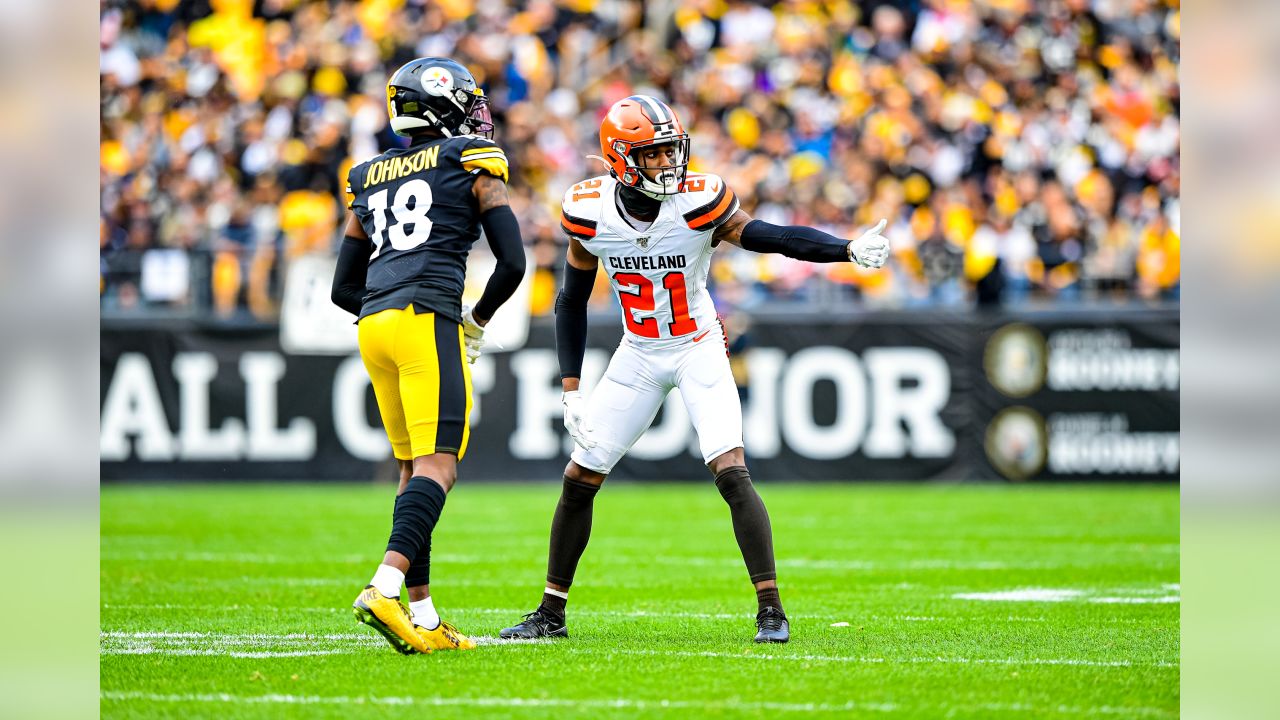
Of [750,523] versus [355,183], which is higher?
[355,183]

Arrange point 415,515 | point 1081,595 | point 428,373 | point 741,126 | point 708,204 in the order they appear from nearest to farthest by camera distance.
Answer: point 415,515 → point 428,373 → point 708,204 → point 1081,595 → point 741,126

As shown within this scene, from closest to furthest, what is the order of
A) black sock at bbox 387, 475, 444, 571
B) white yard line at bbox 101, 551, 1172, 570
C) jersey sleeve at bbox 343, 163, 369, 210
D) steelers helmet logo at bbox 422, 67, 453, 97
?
black sock at bbox 387, 475, 444, 571 → steelers helmet logo at bbox 422, 67, 453, 97 → jersey sleeve at bbox 343, 163, 369, 210 → white yard line at bbox 101, 551, 1172, 570

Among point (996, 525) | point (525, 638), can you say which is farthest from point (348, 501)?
point (525, 638)

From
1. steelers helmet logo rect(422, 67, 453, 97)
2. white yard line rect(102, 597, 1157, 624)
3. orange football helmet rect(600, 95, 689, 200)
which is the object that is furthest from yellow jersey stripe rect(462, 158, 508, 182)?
white yard line rect(102, 597, 1157, 624)

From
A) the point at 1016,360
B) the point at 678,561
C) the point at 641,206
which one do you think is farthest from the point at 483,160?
the point at 1016,360

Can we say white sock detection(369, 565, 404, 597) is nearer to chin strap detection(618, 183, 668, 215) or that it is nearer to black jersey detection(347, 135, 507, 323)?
black jersey detection(347, 135, 507, 323)

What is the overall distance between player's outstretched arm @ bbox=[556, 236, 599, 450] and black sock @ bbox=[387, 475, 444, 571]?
0.76 metres

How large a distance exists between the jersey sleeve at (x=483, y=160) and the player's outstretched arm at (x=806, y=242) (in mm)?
904

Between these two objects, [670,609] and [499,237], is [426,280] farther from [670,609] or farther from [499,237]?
[670,609]

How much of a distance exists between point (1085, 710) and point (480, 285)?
10.1 m

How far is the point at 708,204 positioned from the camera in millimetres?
6047

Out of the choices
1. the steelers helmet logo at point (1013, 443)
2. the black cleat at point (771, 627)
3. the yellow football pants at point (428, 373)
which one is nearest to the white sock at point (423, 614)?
the yellow football pants at point (428, 373)

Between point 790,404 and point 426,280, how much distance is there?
885 centimetres

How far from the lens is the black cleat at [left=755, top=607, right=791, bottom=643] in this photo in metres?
5.93
